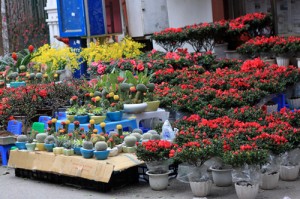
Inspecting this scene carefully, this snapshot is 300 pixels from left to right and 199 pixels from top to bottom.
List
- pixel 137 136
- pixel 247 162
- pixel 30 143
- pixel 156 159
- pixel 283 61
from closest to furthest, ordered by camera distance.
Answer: pixel 247 162 → pixel 156 159 → pixel 137 136 → pixel 30 143 → pixel 283 61

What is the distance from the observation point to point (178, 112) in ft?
35.2

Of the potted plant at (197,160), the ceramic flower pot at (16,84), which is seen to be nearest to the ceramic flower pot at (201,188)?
the potted plant at (197,160)

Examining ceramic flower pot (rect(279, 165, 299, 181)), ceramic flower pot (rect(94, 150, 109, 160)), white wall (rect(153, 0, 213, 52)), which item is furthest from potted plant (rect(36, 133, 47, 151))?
white wall (rect(153, 0, 213, 52))

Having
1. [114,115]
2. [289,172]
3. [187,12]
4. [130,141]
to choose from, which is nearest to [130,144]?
[130,141]

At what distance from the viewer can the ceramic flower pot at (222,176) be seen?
8375 mm

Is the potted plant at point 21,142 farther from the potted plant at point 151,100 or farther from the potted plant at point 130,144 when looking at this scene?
the potted plant at point 151,100

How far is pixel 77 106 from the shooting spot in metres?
10.7

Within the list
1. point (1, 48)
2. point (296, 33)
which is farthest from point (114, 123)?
point (1, 48)

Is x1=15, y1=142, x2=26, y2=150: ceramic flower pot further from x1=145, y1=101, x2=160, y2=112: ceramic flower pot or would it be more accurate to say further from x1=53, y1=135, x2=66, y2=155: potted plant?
x1=145, y1=101, x2=160, y2=112: ceramic flower pot

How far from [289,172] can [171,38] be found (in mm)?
6343

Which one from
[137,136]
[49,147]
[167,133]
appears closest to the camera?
[167,133]

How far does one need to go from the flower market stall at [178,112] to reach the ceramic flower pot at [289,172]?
1 cm

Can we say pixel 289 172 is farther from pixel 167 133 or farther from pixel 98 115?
pixel 98 115

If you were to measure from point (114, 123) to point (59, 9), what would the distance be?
6133 mm
